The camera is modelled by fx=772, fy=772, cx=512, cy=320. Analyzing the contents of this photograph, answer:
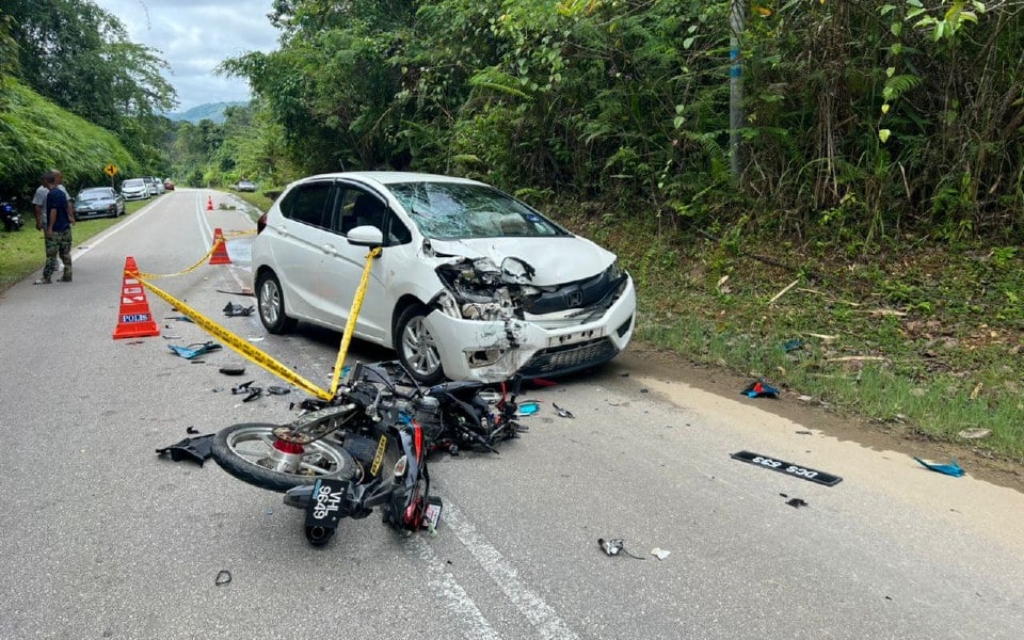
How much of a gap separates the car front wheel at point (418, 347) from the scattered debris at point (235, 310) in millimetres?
4373

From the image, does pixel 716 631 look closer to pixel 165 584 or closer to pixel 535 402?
pixel 165 584

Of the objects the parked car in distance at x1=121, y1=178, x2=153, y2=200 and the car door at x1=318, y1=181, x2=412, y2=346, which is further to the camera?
the parked car in distance at x1=121, y1=178, x2=153, y2=200

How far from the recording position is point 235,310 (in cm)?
1042

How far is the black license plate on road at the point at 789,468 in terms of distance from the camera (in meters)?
4.72

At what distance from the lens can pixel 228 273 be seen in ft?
47.5

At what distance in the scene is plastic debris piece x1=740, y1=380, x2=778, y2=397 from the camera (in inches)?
256

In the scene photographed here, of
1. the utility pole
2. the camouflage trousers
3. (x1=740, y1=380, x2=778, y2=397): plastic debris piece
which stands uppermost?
the utility pole

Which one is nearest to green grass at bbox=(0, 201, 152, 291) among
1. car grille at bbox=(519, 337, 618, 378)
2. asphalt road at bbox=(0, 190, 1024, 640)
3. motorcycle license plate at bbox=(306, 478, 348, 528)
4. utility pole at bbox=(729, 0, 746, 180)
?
asphalt road at bbox=(0, 190, 1024, 640)

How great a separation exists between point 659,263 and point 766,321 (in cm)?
254

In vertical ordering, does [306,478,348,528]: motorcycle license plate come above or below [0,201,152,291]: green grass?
A: above

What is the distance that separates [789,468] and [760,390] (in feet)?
5.56

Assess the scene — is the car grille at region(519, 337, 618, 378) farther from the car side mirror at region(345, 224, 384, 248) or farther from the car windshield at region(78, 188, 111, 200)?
the car windshield at region(78, 188, 111, 200)

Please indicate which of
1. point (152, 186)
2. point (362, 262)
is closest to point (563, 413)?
point (362, 262)

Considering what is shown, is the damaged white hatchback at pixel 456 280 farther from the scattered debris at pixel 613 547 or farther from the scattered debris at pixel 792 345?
the scattered debris at pixel 613 547
